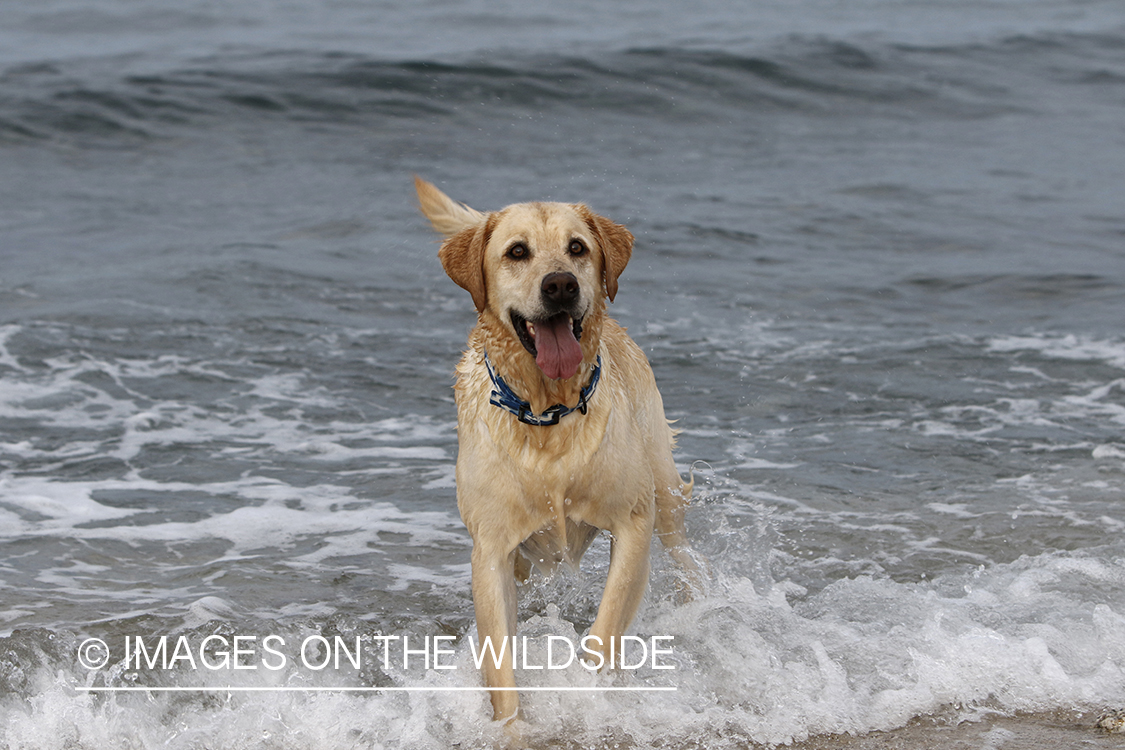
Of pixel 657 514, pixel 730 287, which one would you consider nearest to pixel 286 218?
pixel 730 287

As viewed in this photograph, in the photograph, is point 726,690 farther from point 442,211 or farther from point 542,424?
point 442,211

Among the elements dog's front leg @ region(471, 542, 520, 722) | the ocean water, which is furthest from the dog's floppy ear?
the ocean water

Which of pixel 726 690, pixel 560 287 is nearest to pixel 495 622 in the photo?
pixel 726 690

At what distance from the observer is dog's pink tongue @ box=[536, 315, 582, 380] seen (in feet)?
13.6

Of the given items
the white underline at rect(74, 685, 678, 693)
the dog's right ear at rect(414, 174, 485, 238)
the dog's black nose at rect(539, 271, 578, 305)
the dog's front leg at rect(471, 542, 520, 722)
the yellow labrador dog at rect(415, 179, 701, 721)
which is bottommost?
the white underline at rect(74, 685, 678, 693)

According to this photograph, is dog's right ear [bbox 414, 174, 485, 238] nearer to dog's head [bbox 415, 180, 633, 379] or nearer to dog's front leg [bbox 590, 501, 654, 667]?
dog's head [bbox 415, 180, 633, 379]

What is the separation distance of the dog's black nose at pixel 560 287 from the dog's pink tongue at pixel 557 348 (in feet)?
0.36

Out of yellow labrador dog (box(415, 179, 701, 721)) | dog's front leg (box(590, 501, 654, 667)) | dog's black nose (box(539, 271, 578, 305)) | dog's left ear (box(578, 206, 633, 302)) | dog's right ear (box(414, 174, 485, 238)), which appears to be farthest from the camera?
dog's right ear (box(414, 174, 485, 238))

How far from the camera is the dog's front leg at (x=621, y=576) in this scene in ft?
14.4

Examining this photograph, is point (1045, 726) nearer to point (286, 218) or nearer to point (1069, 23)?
point (286, 218)

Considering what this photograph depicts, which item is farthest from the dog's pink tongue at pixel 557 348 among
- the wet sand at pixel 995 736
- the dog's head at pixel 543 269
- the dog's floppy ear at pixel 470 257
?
the wet sand at pixel 995 736

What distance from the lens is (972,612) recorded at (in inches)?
199

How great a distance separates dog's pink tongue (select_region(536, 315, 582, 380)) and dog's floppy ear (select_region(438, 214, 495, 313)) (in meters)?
0.32

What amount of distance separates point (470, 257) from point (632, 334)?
579 centimetres
